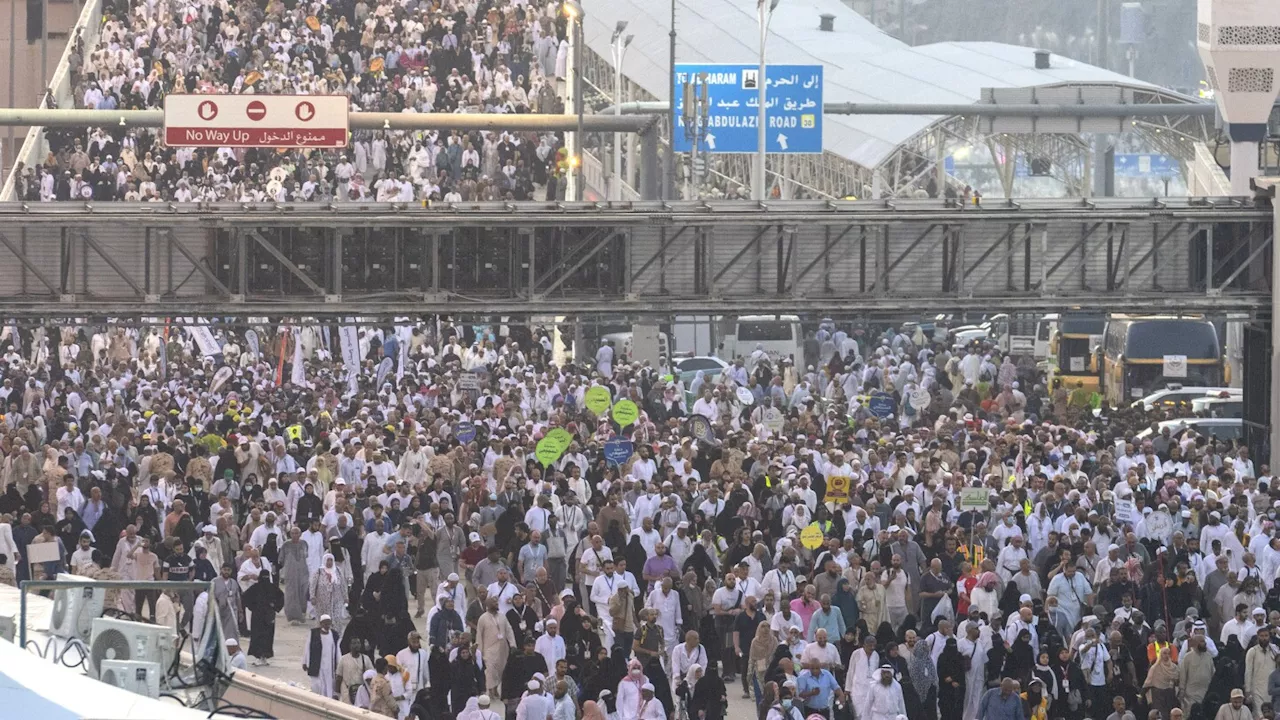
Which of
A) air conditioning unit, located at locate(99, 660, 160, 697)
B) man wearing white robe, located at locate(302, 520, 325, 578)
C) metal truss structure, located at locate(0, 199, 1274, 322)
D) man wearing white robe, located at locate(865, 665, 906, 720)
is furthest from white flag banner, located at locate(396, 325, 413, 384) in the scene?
air conditioning unit, located at locate(99, 660, 160, 697)

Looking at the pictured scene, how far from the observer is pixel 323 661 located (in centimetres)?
2014

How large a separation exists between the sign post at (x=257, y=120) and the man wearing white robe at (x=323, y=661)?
1797 cm

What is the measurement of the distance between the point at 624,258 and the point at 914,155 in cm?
3096

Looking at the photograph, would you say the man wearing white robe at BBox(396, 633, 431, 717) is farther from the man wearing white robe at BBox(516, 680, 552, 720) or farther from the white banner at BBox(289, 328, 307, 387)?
the white banner at BBox(289, 328, 307, 387)

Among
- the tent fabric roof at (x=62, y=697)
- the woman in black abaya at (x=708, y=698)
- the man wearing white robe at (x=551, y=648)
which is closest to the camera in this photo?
the tent fabric roof at (x=62, y=697)

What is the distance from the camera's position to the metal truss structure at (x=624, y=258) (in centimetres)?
3161

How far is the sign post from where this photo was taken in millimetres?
37312

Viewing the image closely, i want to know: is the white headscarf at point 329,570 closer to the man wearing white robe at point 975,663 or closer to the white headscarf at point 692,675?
the white headscarf at point 692,675

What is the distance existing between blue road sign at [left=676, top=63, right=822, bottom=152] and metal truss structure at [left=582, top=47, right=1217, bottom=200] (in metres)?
2.65

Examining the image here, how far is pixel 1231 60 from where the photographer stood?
36.8 m

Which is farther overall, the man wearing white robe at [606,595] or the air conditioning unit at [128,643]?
the man wearing white robe at [606,595]

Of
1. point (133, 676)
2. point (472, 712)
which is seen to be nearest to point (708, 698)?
point (472, 712)

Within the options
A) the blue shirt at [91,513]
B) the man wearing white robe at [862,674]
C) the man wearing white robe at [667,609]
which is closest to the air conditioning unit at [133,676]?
the man wearing white robe at [862,674]

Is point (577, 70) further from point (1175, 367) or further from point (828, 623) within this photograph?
point (828, 623)
